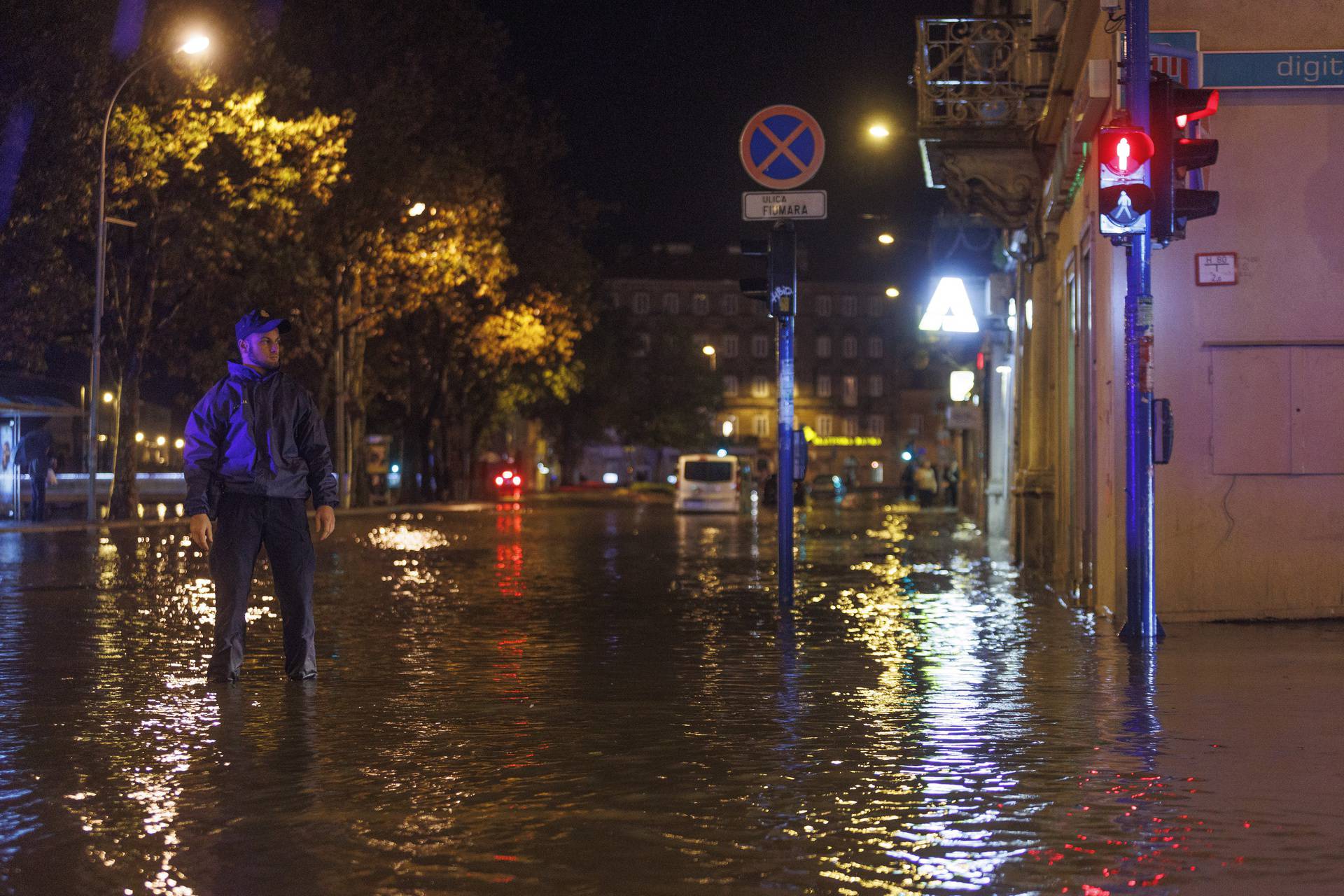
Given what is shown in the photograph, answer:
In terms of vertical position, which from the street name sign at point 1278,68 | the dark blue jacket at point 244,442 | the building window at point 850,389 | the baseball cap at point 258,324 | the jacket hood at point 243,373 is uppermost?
the building window at point 850,389

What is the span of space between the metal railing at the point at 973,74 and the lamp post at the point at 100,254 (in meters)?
19.1

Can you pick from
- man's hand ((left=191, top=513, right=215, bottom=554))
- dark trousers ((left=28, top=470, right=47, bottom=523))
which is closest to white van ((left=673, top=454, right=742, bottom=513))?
dark trousers ((left=28, top=470, right=47, bottom=523))

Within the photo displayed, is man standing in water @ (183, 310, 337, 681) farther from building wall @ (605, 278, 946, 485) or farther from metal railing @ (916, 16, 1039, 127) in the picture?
building wall @ (605, 278, 946, 485)

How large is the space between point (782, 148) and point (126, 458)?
28448mm

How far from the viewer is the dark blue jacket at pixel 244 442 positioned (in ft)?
33.1

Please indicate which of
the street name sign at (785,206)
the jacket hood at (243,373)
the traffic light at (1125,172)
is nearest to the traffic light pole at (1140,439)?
the traffic light at (1125,172)

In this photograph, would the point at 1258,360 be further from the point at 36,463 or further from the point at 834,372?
the point at 834,372

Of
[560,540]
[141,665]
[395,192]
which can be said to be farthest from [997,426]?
[141,665]

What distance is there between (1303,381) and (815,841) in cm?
971

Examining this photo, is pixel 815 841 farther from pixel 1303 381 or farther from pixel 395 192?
pixel 395 192

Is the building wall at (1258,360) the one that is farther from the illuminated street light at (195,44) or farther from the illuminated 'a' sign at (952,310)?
the illuminated street light at (195,44)

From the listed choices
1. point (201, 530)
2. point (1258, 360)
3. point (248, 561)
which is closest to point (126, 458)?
point (1258, 360)

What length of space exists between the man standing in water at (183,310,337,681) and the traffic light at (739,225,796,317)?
6.13m

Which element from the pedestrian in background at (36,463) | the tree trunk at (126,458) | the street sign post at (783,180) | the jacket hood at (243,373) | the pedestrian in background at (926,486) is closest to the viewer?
the jacket hood at (243,373)
